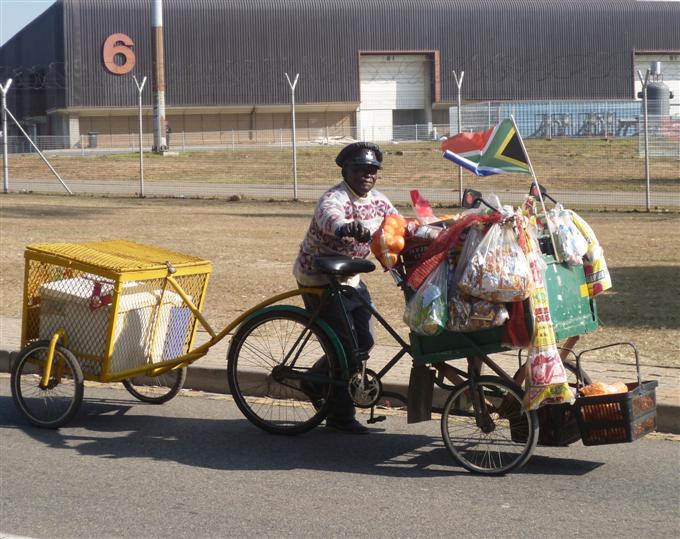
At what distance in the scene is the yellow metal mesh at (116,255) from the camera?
729cm

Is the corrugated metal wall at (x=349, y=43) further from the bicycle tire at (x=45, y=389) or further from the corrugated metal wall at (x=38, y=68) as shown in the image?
the bicycle tire at (x=45, y=389)

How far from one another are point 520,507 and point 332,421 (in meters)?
1.88

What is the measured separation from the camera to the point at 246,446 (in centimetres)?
703

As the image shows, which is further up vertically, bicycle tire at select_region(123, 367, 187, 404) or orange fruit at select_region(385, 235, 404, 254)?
orange fruit at select_region(385, 235, 404, 254)

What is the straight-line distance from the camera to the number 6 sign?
2576 inches

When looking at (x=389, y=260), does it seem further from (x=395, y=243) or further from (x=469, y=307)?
(x=469, y=307)

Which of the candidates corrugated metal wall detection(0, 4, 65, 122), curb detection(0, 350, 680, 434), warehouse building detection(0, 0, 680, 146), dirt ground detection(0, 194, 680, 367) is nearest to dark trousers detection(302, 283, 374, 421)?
curb detection(0, 350, 680, 434)

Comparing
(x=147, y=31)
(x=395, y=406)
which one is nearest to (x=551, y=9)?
(x=147, y=31)

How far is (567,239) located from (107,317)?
2944 millimetres

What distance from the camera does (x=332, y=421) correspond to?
23.9 feet

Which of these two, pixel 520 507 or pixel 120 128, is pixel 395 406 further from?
pixel 120 128

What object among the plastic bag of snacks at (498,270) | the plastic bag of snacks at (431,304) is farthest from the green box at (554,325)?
the plastic bag of snacks at (498,270)

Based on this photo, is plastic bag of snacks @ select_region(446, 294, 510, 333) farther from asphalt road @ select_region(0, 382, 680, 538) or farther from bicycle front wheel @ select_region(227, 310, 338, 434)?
bicycle front wheel @ select_region(227, 310, 338, 434)

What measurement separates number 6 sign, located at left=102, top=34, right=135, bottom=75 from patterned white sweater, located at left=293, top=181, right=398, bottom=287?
60738 mm
